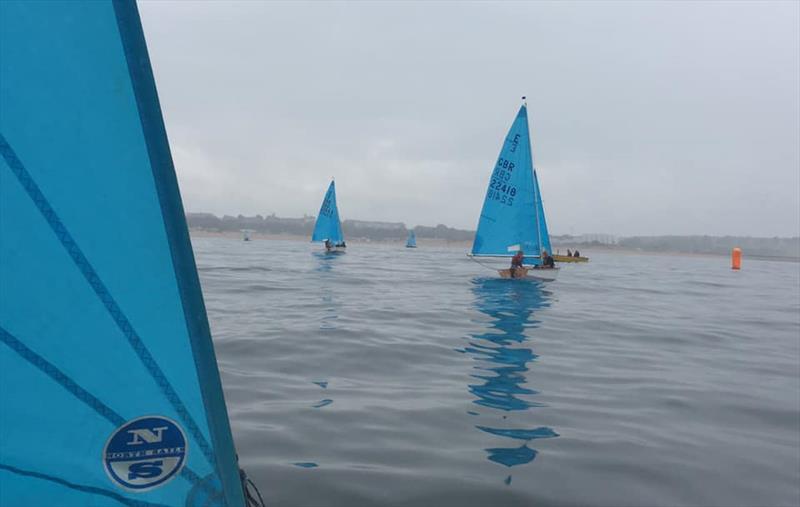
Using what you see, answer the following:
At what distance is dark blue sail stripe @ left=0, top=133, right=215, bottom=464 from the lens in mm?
1481

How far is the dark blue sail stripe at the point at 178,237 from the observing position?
149 centimetres

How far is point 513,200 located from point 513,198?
84 mm

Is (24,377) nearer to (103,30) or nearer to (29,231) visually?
(29,231)

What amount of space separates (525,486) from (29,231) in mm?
3652

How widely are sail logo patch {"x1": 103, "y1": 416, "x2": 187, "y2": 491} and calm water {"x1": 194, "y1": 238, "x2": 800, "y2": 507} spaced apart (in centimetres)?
214

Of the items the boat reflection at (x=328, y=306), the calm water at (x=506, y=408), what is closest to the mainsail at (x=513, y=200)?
the boat reflection at (x=328, y=306)

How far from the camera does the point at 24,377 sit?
1.54 metres

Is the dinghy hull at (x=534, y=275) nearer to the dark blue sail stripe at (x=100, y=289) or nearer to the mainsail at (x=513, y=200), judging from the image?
the mainsail at (x=513, y=200)

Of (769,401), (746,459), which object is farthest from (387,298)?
(746,459)

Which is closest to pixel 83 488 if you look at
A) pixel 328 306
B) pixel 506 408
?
pixel 506 408

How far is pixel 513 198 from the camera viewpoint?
71.3 feet

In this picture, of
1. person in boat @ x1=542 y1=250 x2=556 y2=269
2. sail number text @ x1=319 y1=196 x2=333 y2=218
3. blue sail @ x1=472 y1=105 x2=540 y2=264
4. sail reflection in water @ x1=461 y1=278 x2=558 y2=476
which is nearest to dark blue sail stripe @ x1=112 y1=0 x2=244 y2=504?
sail reflection in water @ x1=461 y1=278 x2=558 y2=476

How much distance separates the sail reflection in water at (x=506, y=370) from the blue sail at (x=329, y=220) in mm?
30614

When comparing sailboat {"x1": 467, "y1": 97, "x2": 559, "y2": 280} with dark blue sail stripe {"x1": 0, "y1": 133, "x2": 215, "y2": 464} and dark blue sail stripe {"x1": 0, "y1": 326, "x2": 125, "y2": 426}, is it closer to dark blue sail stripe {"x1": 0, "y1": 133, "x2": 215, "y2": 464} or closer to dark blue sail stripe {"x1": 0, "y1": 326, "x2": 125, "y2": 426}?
dark blue sail stripe {"x1": 0, "y1": 133, "x2": 215, "y2": 464}
